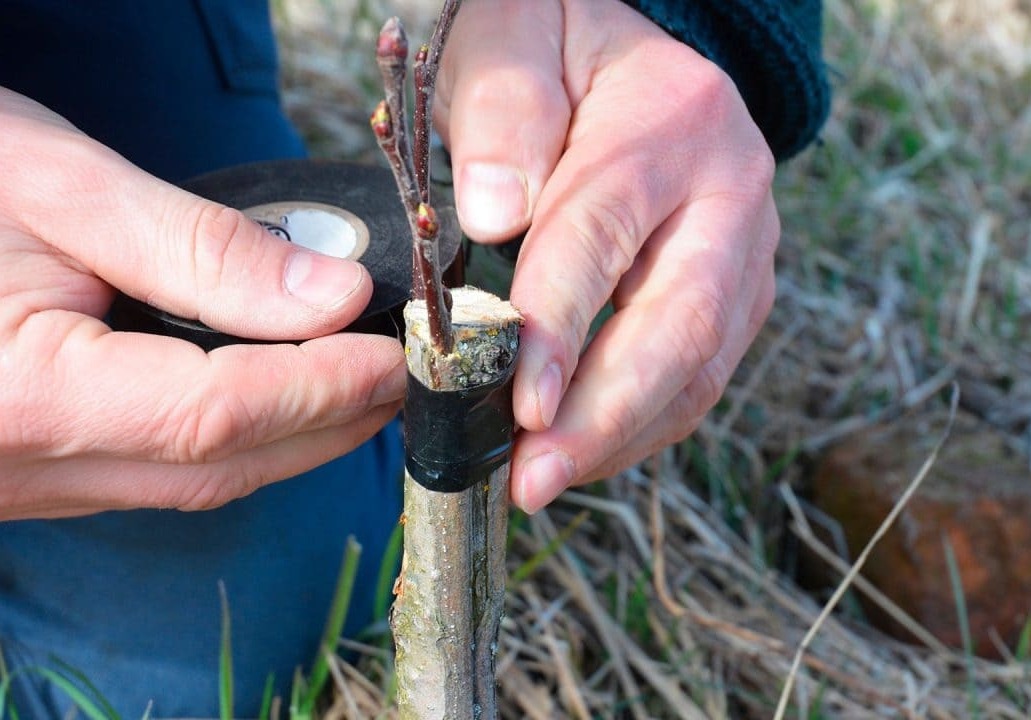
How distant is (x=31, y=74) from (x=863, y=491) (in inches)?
62.8

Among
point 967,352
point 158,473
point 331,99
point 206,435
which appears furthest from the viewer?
point 331,99

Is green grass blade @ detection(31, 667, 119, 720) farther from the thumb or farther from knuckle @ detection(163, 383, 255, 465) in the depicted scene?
the thumb

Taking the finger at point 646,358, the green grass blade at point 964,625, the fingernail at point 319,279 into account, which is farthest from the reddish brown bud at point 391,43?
the green grass blade at point 964,625

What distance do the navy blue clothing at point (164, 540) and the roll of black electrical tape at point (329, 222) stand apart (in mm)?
377

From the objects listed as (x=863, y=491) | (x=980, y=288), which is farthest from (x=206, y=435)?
(x=980, y=288)

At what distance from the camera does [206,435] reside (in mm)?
858

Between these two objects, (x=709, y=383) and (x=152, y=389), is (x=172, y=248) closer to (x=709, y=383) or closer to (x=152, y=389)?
(x=152, y=389)

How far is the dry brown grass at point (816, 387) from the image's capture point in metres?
1.56

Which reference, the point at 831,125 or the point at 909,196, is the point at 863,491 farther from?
the point at 831,125

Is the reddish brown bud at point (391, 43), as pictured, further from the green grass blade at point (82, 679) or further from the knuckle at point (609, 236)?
the green grass blade at point (82, 679)

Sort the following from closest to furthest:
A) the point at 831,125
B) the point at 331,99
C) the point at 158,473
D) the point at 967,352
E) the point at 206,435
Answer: the point at 206,435 → the point at 158,473 → the point at 967,352 → the point at 331,99 → the point at 831,125

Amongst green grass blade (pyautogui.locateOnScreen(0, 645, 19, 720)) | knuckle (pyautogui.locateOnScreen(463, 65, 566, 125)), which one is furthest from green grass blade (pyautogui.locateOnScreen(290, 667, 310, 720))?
knuckle (pyautogui.locateOnScreen(463, 65, 566, 125))

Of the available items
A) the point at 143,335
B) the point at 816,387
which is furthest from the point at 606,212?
the point at 816,387

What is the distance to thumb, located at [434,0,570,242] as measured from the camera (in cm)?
108
